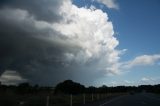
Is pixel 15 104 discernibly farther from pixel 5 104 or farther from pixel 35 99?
pixel 35 99

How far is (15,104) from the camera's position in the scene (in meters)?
22.6

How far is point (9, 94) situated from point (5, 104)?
2.00 meters

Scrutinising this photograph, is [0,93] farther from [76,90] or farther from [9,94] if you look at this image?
[76,90]

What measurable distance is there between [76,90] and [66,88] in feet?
11.7

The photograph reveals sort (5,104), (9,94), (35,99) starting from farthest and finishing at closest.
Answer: (35,99), (9,94), (5,104)

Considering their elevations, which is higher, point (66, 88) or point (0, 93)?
point (66, 88)

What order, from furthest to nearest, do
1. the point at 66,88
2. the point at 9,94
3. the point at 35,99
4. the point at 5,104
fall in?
1. the point at 66,88
2. the point at 35,99
3. the point at 9,94
4. the point at 5,104

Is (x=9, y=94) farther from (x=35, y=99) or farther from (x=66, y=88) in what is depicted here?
(x=66, y=88)

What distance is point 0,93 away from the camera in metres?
23.2

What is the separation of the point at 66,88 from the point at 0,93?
300 feet

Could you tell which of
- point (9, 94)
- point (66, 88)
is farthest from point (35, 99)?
point (66, 88)

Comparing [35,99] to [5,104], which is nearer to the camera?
[5,104]

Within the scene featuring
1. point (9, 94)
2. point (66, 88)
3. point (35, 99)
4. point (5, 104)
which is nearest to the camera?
point (5, 104)

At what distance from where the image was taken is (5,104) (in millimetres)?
22031
